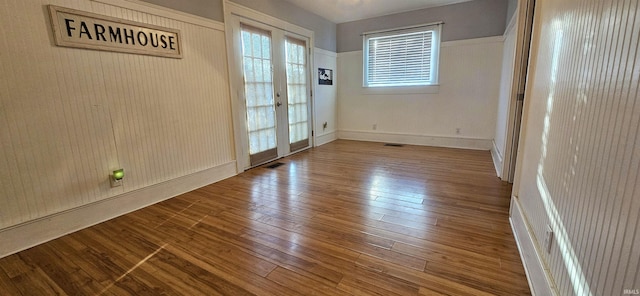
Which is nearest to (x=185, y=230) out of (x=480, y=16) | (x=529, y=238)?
(x=529, y=238)

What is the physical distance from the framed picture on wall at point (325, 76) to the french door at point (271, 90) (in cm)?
45

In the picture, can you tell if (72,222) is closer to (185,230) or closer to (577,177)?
(185,230)

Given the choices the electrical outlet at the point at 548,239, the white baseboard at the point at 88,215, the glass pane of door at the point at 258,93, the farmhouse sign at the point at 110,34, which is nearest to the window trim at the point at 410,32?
the glass pane of door at the point at 258,93

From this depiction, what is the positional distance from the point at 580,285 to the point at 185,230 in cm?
236

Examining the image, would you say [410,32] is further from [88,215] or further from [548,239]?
[88,215]

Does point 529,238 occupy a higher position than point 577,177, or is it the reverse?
point 577,177

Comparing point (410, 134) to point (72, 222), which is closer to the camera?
point (72, 222)

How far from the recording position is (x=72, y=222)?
87.3 inches

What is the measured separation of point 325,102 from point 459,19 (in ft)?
9.18

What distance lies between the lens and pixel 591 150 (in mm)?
1001

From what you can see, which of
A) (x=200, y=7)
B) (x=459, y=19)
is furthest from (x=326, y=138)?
(x=200, y=7)

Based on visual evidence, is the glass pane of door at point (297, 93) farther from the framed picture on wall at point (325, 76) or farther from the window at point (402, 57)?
the window at point (402, 57)

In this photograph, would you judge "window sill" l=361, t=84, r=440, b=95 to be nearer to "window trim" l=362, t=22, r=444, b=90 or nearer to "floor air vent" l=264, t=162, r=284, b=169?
"window trim" l=362, t=22, r=444, b=90

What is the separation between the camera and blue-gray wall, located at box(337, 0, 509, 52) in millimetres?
4367
